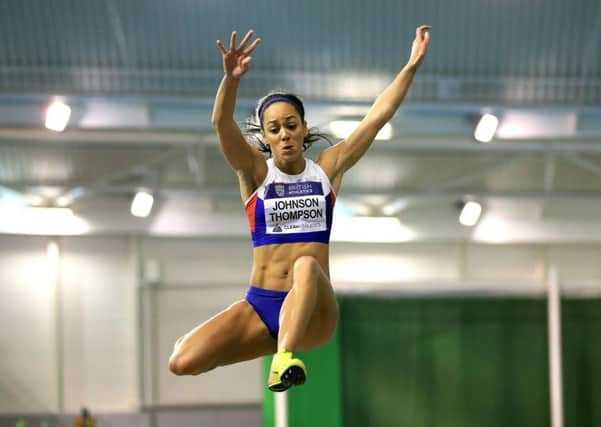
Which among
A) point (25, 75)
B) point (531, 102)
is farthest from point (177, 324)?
point (531, 102)

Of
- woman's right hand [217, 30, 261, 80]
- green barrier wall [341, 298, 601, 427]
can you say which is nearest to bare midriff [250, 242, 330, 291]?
woman's right hand [217, 30, 261, 80]

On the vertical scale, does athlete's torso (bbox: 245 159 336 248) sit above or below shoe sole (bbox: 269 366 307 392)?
above

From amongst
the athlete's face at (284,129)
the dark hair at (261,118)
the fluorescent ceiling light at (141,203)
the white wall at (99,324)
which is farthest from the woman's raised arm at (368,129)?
the white wall at (99,324)

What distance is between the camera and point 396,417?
30.5 ft

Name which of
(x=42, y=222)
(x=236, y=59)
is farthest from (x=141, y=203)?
(x=236, y=59)

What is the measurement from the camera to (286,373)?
376 cm

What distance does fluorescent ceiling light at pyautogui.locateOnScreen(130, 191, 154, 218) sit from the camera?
11.4 meters

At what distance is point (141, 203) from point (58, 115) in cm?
265

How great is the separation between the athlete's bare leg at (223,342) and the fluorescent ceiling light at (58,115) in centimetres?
499

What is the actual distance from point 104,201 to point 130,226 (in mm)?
429

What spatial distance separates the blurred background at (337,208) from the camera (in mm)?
9250

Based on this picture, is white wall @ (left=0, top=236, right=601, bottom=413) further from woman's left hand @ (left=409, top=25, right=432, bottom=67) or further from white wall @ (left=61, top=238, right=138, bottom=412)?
woman's left hand @ (left=409, top=25, right=432, bottom=67)

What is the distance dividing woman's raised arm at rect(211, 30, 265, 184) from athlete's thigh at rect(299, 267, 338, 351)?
0.54 m

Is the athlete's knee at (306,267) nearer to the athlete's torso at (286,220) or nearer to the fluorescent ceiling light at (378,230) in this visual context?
the athlete's torso at (286,220)
